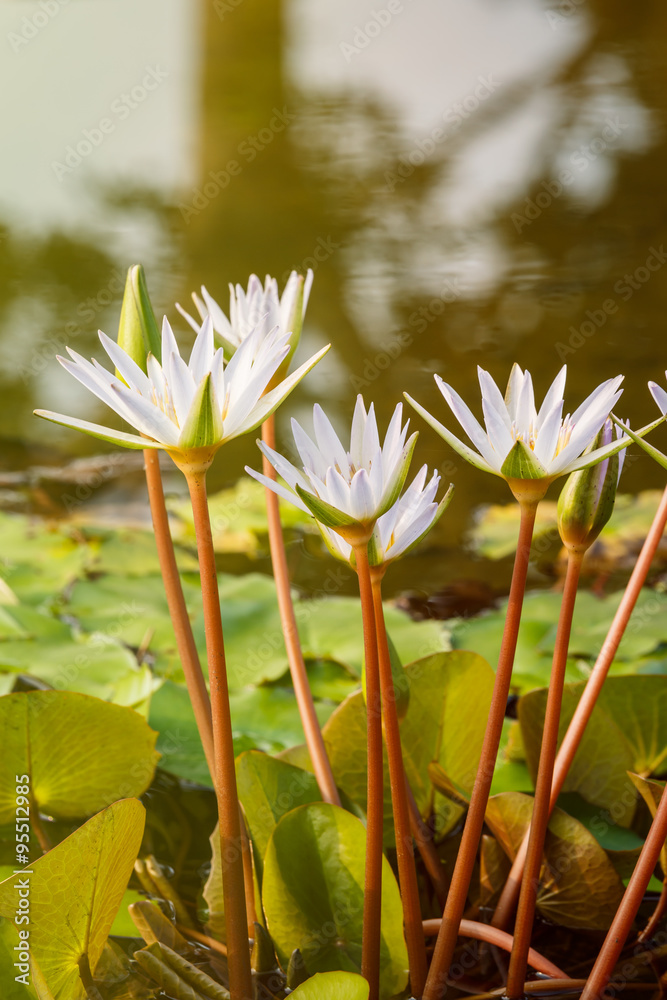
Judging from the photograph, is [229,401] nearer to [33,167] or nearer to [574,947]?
[574,947]

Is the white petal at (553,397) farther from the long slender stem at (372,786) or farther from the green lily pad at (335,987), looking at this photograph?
the green lily pad at (335,987)

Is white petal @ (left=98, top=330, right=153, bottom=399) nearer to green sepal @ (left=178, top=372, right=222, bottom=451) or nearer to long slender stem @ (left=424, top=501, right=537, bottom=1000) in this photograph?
green sepal @ (left=178, top=372, right=222, bottom=451)

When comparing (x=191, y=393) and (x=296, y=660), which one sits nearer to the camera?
(x=191, y=393)

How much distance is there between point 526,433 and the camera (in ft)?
0.97

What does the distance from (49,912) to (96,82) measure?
2535 mm

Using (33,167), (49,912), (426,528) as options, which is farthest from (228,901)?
(33,167)

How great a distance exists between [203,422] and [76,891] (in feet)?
0.66

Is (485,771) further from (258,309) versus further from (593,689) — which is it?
(258,309)

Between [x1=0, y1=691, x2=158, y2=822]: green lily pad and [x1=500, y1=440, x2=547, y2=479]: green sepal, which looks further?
[x1=0, y1=691, x2=158, y2=822]: green lily pad

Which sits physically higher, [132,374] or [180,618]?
[132,374]

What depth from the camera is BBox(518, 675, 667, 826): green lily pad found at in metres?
0.44

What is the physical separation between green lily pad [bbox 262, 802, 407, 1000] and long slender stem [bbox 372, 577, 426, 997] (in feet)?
0.09

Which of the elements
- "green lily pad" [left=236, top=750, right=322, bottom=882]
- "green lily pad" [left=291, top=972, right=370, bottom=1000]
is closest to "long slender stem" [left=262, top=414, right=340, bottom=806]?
"green lily pad" [left=236, top=750, right=322, bottom=882]

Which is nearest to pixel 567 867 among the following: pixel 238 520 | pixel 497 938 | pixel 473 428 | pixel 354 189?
pixel 497 938
